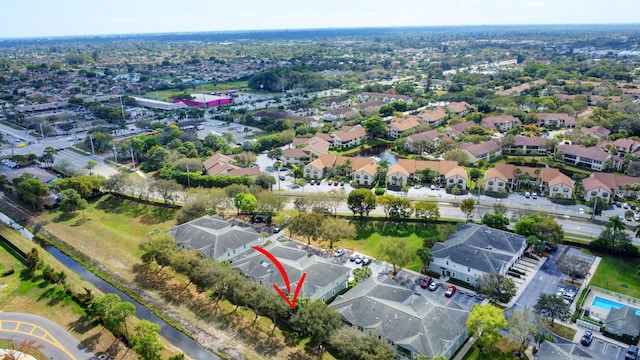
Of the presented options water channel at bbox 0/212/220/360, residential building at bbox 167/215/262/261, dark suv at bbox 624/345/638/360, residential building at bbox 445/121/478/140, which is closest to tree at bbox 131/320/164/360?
water channel at bbox 0/212/220/360

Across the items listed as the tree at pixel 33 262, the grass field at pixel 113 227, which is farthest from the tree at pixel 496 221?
the tree at pixel 33 262

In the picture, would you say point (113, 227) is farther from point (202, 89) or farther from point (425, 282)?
point (202, 89)

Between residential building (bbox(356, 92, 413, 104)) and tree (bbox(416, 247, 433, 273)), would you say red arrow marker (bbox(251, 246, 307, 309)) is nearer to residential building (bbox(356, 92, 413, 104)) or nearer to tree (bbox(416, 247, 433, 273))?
tree (bbox(416, 247, 433, 273))

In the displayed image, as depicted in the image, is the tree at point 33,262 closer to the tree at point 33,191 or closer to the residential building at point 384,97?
the tree at point 33,191

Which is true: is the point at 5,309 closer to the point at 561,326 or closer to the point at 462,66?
the point at 561,326

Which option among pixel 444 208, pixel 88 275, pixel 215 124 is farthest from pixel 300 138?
pixel 88 275
